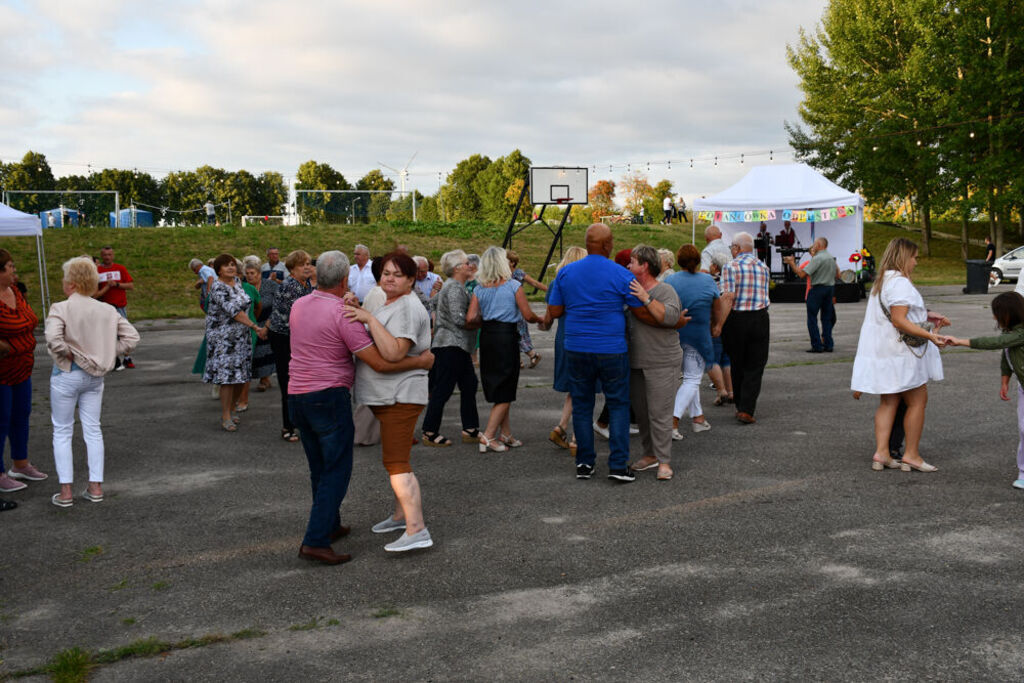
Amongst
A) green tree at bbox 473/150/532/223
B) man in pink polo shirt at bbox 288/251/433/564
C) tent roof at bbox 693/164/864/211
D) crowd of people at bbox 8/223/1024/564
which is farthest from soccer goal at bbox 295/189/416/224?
man in pink polo shirt at bbox 288/251/433/564

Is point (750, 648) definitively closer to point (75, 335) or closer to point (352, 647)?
point (352, 647)

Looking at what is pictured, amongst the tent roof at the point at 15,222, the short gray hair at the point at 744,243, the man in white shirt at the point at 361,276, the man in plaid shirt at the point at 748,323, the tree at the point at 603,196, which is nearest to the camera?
the man in plaid shirt at the point at 748,323

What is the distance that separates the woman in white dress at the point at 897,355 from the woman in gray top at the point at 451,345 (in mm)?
3200

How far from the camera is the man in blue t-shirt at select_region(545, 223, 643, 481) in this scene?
625 centimetres

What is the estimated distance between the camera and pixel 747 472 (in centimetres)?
657

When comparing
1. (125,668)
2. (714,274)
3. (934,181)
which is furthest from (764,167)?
(125,668)

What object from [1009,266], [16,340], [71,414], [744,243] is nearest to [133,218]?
[1009,266]

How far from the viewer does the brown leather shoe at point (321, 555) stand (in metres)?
4.73

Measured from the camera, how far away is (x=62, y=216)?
38.2 metres

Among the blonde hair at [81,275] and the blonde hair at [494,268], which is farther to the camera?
the blonde hair at [494,268]

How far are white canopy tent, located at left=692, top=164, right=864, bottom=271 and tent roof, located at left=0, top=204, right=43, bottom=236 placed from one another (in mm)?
17268

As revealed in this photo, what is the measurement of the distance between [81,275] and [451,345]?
2.99 metres

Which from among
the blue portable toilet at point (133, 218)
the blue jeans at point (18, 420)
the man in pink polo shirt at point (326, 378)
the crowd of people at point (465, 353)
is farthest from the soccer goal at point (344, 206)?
the man in pink polo shirt at point (326, 378)

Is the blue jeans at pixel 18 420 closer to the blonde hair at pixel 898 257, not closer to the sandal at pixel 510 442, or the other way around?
the sandal at pixel 510 442
